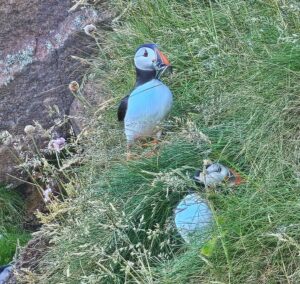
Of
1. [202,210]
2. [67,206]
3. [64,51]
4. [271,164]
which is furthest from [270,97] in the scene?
[64,51]

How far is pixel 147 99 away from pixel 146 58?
0.21 meters

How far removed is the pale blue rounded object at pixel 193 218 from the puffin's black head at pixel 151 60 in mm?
877

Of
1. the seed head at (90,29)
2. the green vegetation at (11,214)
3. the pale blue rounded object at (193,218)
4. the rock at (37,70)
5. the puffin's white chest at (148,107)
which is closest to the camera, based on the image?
the pale blue rounded object at (193,218)

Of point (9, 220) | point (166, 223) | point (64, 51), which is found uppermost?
point (166, 223)

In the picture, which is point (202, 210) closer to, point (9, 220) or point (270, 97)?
point (270, 97)

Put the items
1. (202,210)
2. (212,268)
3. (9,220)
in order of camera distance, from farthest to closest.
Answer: (9,220) → (202,210) → (212,268)

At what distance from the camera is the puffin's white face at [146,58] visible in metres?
3.99

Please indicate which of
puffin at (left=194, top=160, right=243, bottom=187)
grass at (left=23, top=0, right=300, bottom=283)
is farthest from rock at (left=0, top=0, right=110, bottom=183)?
puffin at (left=194, top=160, right=243, bottom=187)

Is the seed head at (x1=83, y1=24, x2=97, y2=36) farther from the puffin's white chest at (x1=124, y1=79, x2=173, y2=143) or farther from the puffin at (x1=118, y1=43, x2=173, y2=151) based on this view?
the puffin's white chest at (x1=124, y1=79, x2=173, y2=143)

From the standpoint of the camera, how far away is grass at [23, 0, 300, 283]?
3033mm

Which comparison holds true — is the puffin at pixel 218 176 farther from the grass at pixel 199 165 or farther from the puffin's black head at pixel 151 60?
the puffin's black head at pixel 151 60

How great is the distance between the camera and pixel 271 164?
3420 millimetres

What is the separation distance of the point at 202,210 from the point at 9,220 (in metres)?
2.54

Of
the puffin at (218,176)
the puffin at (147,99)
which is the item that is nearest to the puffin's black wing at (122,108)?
the puffin at (147,99)
